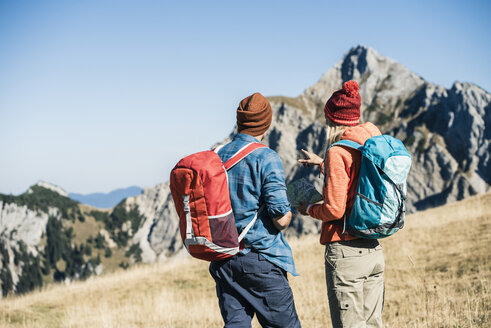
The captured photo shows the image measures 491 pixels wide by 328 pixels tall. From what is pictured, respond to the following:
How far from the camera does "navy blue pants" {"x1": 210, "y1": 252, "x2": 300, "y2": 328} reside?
124 inches

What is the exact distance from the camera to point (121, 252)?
172875mm

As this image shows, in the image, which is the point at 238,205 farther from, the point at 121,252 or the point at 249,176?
the point at 121,252

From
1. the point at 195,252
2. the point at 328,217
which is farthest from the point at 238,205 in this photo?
the point at 328,217

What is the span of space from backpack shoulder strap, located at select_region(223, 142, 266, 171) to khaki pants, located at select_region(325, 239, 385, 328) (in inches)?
45.7

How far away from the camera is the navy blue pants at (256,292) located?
10.3 feet

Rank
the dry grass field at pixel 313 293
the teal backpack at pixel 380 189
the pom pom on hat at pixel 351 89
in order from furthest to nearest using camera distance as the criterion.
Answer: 1. the dry grass field at pixel 313 293
2. the pom pom on hat at pixel 351 89
3. the teal backpack at pixel 380 189

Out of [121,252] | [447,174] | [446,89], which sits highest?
[446,89]

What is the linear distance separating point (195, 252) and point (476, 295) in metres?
5.17

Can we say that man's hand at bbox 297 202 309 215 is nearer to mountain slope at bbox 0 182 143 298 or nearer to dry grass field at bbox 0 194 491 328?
dry grass field at bbox 0 194 491 328

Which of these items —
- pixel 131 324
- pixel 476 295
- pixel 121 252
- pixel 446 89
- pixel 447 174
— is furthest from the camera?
pixel 121 252

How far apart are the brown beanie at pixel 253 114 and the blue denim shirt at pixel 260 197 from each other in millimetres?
238

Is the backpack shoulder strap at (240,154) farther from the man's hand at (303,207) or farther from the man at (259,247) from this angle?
the man's hand at (303,207)

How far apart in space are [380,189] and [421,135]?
6512 inches

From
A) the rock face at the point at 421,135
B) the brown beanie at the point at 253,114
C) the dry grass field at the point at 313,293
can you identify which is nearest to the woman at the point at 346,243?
the brown beanie at the point at 253,114
